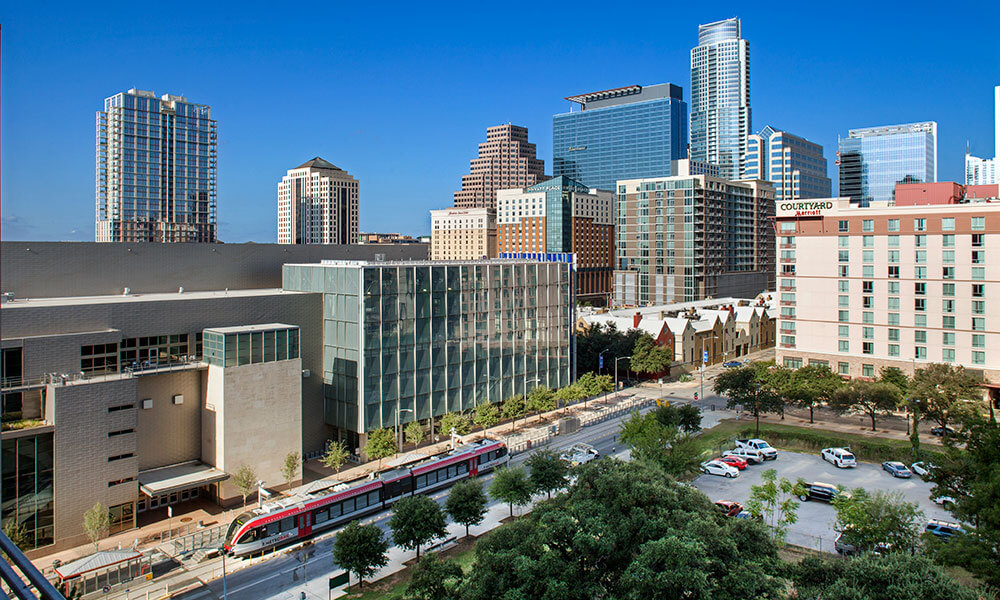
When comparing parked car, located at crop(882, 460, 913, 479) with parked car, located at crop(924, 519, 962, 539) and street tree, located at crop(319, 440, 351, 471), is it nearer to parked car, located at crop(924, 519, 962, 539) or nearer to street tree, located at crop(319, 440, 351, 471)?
parked car, located at crop(924, 519, 962, 539)

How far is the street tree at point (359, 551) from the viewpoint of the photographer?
34156 millimetres

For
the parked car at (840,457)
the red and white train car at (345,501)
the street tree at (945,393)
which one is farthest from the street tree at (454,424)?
the street tree at (945,393)

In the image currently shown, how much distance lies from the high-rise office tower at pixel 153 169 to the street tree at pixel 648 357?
114 meters

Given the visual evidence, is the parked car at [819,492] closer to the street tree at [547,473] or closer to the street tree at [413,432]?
the street tree at [547,473]

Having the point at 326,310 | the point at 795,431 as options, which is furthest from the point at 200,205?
the point at 795,431

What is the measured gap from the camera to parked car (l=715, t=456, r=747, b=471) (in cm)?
5334

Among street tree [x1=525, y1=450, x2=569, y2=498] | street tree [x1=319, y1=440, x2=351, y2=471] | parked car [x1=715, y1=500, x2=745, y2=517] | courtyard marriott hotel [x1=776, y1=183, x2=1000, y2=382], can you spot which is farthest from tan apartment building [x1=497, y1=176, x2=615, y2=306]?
parked car [x1=715, y1=500, x2=745, y2=517]

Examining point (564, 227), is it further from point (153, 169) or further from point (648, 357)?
point (153, 169)

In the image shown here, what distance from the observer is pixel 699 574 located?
2327cm

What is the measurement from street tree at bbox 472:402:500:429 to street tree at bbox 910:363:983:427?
125 ft

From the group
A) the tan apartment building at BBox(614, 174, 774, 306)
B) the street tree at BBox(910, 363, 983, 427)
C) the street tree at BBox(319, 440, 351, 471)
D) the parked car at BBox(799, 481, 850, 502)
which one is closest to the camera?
the parked car at BBox(799, 481, 850, 502)

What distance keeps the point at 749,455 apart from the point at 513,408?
21985mm

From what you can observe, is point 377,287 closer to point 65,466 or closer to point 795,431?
point 65,466

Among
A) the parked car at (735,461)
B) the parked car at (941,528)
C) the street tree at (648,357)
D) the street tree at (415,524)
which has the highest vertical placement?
the street tree at (648,357)
